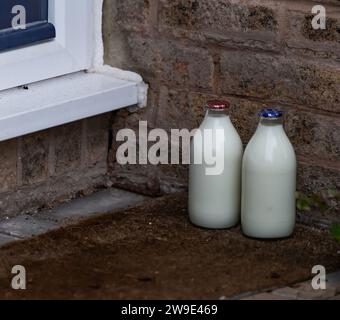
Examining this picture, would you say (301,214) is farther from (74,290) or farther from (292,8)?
(74,290)

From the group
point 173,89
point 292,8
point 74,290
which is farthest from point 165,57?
point 74,290

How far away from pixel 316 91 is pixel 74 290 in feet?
3.03

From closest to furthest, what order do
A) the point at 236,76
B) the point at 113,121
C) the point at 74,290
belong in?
1. the point at 74,290
2. the point at 236,76
3. the point at 113,121

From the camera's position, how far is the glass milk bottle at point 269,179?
3395 millimetres

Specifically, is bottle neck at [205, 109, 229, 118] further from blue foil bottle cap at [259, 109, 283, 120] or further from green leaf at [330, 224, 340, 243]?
green leaf at [330, 224, 340, 243]

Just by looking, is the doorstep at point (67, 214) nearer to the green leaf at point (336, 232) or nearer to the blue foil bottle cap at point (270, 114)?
the blue foil bottle cap at point (270, 114)

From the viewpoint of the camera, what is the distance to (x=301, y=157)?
3.57 metres

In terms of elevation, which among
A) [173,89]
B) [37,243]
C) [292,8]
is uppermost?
[292,8]

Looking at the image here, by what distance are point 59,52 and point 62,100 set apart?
0.22m

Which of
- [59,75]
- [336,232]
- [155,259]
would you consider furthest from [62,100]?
[336,232]

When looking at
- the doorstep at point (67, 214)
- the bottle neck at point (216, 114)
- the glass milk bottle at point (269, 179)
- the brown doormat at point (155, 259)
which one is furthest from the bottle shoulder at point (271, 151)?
the doorstep at point (67, 214)

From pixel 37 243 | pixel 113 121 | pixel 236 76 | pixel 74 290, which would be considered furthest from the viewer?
pixel 113 121

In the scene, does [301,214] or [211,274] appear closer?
[211,274]

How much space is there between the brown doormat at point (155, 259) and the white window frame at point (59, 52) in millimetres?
463
